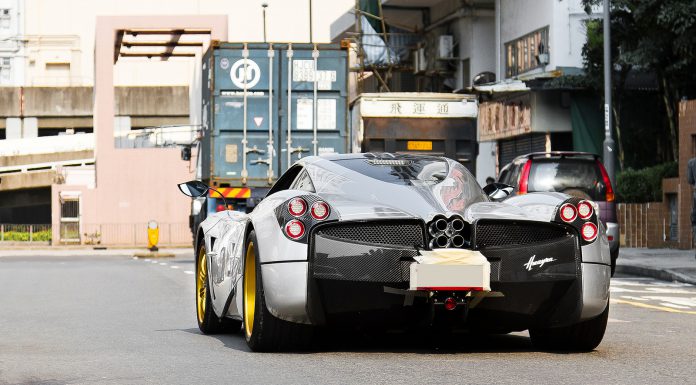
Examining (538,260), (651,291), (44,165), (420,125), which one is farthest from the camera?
(44,165)

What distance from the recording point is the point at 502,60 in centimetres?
4531

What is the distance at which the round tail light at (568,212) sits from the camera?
942cm

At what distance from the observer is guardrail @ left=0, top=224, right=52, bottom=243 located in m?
60.3

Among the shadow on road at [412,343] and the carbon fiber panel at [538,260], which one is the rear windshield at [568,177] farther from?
the carbon fiber panel at [538,260]

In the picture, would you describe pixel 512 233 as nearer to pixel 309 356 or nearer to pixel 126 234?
pixel 309 356

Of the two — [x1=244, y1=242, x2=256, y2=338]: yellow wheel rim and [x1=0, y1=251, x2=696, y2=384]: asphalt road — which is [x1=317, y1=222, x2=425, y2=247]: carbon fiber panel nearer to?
[x1=0, y1=251, x2=696, y2=384]: asphalt road

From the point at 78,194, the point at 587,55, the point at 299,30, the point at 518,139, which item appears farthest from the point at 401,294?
the point at 299,30

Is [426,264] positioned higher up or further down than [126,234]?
higher up

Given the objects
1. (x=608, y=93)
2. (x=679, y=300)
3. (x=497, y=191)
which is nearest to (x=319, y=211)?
(x=497, y=191)

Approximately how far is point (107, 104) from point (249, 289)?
46.5 meters

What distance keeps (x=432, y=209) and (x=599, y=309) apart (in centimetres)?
123

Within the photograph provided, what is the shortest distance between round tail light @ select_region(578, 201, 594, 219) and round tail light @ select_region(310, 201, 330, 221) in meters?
1.56

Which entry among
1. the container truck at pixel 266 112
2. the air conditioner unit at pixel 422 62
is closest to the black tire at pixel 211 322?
the container truck at pixel 266 112

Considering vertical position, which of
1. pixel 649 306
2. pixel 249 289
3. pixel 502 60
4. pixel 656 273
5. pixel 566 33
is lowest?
pixel 656 273
